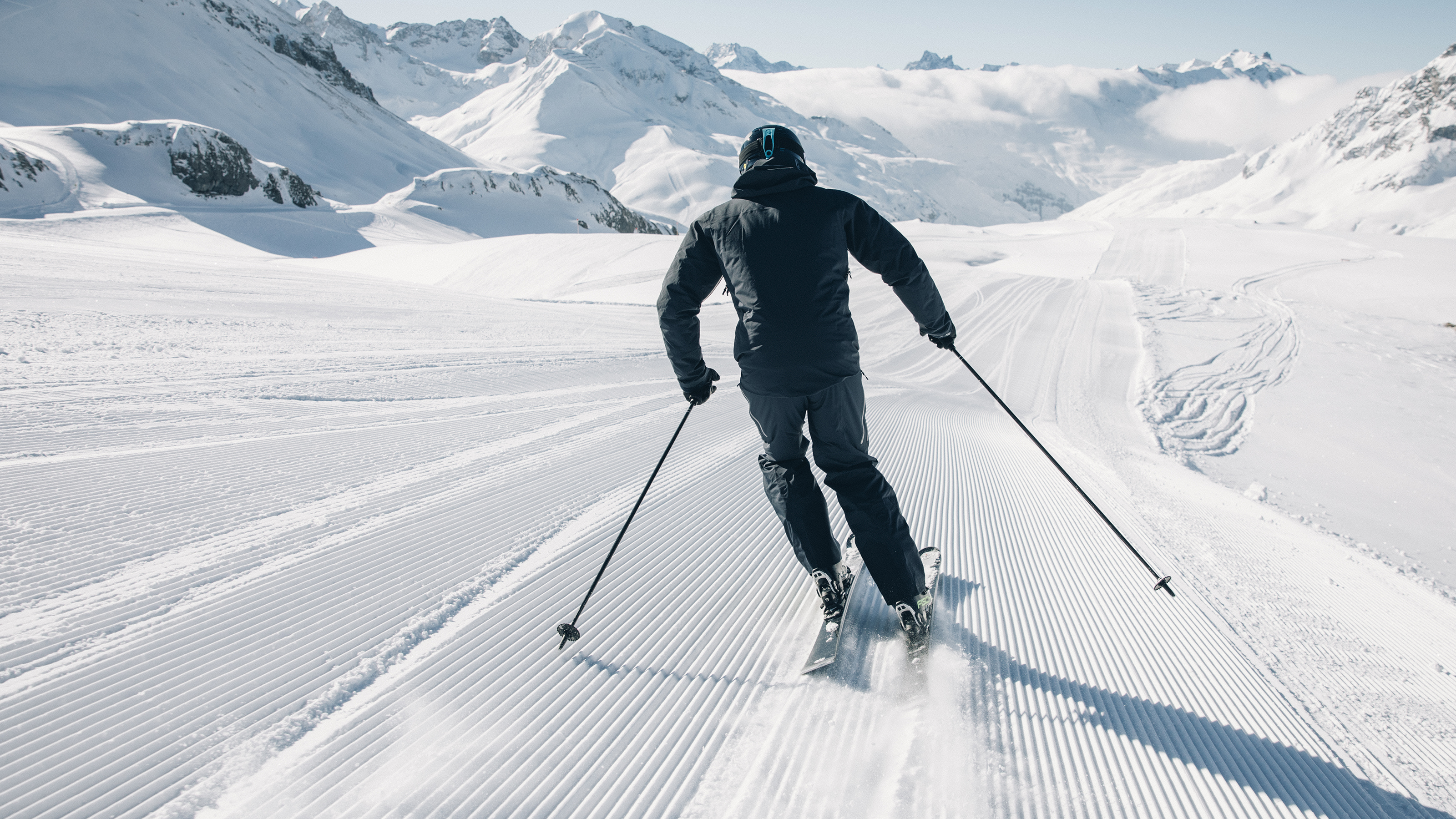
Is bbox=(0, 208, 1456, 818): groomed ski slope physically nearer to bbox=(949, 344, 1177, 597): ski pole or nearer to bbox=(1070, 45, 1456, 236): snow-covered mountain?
bbox=(949, 344, 1177, 597): ski pole

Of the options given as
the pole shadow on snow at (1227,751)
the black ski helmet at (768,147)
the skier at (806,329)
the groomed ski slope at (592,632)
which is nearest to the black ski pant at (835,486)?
the skier at (806,329)

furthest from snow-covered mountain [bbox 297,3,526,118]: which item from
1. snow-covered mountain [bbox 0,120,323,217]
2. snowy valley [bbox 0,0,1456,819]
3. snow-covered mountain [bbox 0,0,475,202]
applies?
snowy valley [bbox 0,0,1456,819]

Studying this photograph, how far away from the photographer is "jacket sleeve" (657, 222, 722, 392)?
2.28m

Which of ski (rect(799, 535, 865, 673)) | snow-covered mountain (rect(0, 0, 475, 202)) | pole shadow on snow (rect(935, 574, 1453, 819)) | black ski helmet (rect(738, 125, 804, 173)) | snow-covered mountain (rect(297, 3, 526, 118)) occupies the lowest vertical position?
pole shadow on snow (rect(935, 574, 1453, 819))

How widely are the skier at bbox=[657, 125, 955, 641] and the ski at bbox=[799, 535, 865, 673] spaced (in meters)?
0.03

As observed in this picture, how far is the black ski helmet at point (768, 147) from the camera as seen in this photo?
219 centimetres

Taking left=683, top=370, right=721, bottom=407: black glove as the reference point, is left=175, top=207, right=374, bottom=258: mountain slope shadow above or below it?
above

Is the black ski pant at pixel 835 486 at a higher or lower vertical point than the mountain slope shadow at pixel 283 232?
lower

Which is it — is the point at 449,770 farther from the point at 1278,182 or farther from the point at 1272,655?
the point at 1278,182

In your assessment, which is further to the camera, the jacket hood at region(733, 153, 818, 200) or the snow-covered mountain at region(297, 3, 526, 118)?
the snow-covered mountain at region(297, 3, 526, 118)

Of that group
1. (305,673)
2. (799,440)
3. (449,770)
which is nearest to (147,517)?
(305,673)

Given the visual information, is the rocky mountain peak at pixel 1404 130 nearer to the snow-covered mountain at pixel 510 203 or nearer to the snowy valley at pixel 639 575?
the snow-covered mountain at pixel 510 203

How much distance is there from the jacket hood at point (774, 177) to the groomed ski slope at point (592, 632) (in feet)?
4.82

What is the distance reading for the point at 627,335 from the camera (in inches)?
349
